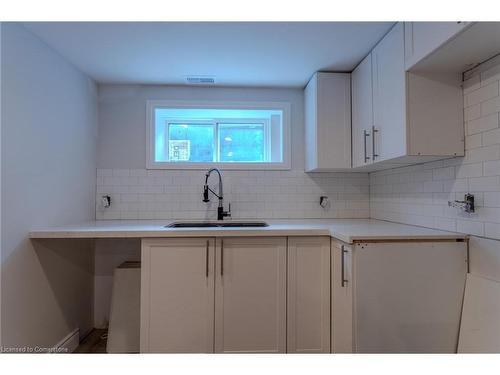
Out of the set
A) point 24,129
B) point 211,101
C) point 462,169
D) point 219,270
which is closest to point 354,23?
point 462,169

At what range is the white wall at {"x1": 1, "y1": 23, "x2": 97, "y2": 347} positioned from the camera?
5.23 ft


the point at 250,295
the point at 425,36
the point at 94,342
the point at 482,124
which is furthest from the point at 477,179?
the point at 94,342

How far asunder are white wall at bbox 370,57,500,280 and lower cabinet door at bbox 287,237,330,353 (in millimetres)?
754

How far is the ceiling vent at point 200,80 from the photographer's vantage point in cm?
240

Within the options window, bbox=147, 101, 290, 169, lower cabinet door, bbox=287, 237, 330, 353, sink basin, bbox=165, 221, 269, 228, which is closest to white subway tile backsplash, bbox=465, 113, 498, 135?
lower cabinet door, bbox=287, 237, 330, 353

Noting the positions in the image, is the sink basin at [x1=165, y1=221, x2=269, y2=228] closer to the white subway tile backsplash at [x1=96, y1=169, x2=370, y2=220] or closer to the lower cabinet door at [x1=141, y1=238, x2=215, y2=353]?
the white subway tile backsplash at [x1=96, y1=169, x2=370, y2=220]

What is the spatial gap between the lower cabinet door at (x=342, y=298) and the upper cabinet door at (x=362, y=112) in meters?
0.75

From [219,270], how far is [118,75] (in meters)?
1.83

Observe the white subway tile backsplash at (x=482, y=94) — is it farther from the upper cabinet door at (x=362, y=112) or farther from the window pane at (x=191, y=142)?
the window pane at (x=191, y=142)

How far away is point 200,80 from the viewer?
2.46 metres

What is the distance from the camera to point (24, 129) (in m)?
1.69

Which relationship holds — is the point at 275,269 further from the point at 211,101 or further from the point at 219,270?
the point at 211,101

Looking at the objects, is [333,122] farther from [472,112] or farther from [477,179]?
[477,179]

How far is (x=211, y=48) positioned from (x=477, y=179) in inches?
70.2
